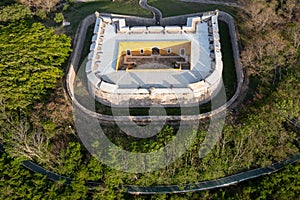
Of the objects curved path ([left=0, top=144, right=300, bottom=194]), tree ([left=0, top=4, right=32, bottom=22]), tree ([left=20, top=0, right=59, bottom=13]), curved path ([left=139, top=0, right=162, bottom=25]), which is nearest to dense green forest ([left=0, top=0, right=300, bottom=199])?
curved path ([left=0, top=144, right=300, bottom=194])

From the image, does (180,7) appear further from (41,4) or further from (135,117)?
(135,117)

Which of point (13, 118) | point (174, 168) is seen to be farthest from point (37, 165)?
point (174, 168)

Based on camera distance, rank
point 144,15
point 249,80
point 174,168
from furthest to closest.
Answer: point 144,15 < point 249,80 < point 174,168

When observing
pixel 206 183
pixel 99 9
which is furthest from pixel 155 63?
pixel 206 183

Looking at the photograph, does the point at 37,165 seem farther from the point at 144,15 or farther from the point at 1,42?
the point at 144,15

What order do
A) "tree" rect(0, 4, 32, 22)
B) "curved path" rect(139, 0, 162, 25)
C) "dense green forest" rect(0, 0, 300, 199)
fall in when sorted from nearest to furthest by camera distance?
1. "dense green forest" rect(0, 0, 300, 199)
2. "tree" rect(0, 4, 32, 22)
3. "curved path" rect(139, 0, 162, 25)

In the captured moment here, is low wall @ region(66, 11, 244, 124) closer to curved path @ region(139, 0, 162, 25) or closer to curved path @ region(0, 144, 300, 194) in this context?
curved path @ region(139, 0, 162, 25)

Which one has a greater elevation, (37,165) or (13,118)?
(13,118)
